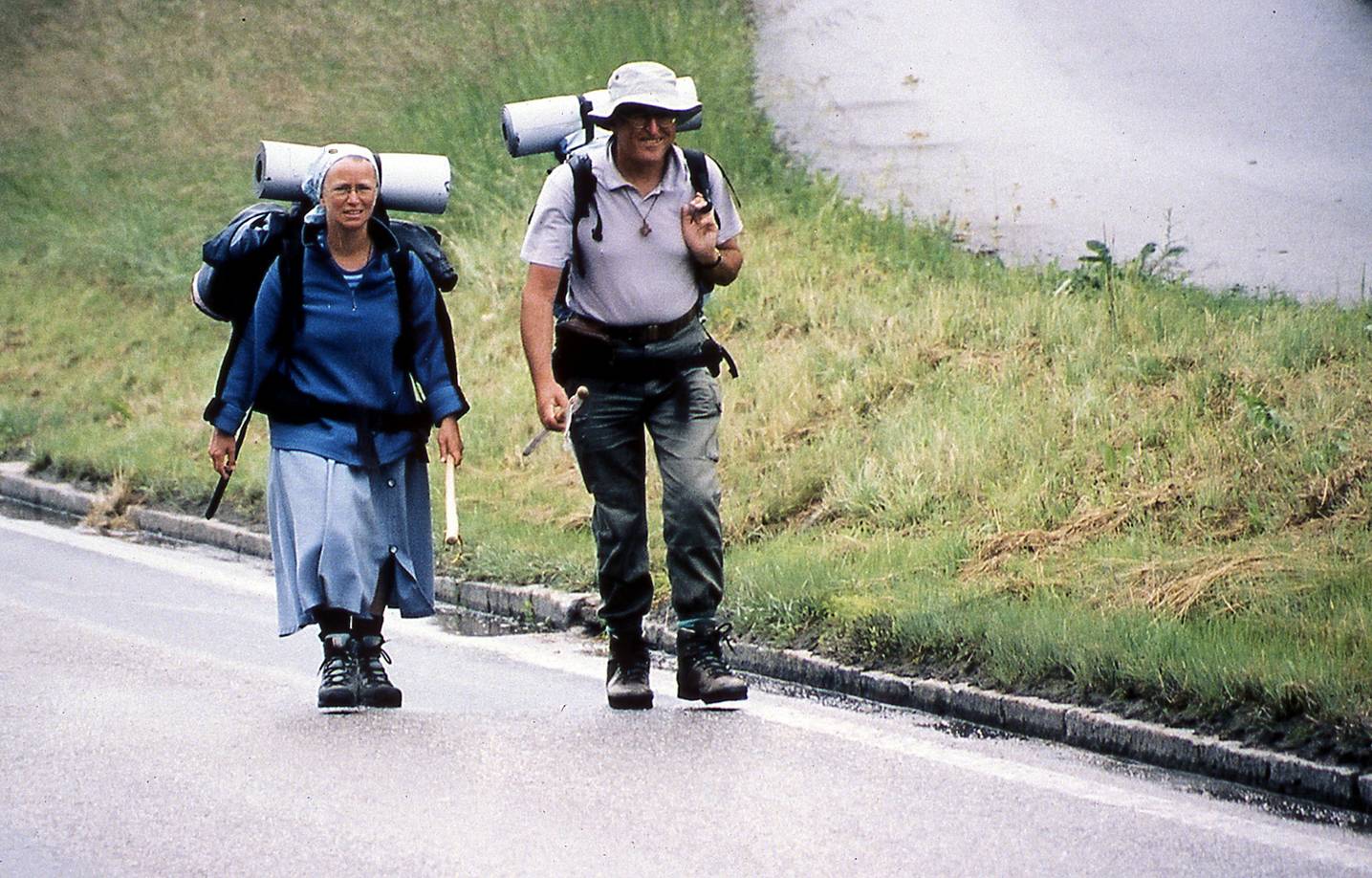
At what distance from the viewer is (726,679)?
7617mm

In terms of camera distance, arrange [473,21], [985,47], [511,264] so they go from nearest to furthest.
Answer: [511,264] < [985,47] < [473,21]

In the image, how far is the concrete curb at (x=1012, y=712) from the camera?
6.18 m

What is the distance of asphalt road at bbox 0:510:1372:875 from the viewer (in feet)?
18.4

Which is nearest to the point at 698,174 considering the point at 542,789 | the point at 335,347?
the point at 335,347

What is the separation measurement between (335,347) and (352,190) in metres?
0.57

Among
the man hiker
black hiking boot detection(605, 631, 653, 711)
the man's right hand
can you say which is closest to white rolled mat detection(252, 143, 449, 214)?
the man hiker

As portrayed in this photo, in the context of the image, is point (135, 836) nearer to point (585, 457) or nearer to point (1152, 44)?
point (585, 457)

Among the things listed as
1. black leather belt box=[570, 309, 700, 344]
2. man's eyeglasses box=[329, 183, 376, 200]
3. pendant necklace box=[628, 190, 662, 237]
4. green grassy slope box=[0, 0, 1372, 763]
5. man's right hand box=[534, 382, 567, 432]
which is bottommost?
green grassy slope box=[0, 0, 1372, 763]

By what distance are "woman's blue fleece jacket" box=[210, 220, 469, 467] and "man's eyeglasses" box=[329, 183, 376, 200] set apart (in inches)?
6.8

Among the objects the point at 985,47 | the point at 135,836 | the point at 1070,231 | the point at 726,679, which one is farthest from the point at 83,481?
the point at 985,47

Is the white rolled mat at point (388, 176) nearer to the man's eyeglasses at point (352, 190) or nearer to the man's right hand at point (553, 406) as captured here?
the man's eyeglasses at point (352, 190)

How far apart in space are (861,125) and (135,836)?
1424cm

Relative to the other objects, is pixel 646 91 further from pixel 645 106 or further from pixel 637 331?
pixel 637 331

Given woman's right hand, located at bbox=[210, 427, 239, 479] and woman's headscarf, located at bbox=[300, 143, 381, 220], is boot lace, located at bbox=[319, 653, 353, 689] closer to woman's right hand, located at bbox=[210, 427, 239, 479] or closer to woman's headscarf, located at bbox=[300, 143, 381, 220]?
woman's right hand, located at bbox=[210, 427, 239, 479]
